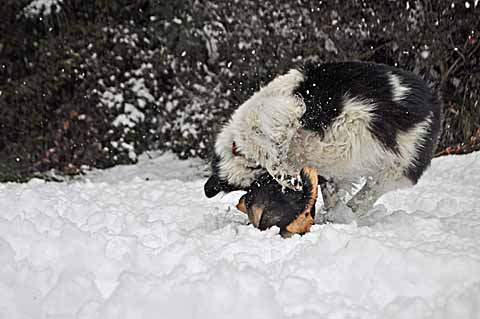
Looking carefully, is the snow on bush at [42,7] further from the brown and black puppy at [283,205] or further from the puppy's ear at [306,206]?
the puppy's ear at [306,206]

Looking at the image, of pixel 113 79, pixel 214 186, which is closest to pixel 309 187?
pixel 214 186

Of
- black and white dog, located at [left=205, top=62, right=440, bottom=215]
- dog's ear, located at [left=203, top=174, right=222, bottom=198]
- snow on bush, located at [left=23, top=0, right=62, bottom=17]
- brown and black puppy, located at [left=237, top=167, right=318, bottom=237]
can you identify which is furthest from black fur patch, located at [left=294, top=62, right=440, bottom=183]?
snow on bush, located at [left=23, top=0, right=62, bottom=17]

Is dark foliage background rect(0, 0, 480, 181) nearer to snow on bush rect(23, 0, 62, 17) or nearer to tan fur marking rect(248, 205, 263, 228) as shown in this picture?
snow on bush rect(23, 0, 62, 17)

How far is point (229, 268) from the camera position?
2.75m

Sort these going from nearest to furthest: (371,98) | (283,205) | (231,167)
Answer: (283,205)
(371,98)
(231,167)

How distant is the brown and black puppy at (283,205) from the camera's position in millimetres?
3709

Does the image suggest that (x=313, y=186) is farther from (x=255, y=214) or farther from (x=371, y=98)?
(x=371, y=98)

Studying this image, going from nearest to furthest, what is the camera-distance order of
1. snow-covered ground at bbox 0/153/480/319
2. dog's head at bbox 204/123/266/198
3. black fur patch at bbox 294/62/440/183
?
1. snow-covered ground at bbox 0/153/480/319
2. black fur patch at bbox 294/62/440/183
3. dog's head at bbox 204/123/266/198

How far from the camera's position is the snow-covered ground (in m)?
2.42

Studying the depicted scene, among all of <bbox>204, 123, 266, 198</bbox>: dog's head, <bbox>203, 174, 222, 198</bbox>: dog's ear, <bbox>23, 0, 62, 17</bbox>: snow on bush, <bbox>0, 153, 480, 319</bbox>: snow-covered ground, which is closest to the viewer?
<bbox>0, 153, 480, 319</bbox>: snow-covered ground

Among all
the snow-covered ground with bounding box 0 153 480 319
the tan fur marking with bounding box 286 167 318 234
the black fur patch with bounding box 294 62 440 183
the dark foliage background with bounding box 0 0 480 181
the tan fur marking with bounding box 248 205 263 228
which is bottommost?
the dark foliage background with bounding box 0 0 480 181

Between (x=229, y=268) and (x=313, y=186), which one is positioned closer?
(x=229, y=268)

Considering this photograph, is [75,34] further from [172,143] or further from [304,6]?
[304,6]

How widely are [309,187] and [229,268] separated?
1268 millimetres
